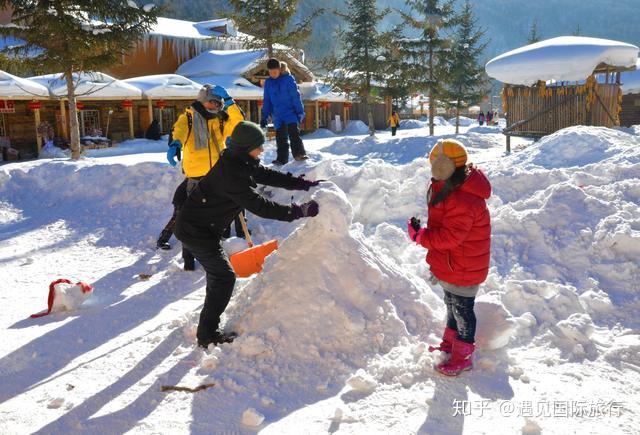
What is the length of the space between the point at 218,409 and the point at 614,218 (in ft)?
14.0

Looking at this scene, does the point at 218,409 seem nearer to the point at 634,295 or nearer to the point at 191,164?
the point at 191,164

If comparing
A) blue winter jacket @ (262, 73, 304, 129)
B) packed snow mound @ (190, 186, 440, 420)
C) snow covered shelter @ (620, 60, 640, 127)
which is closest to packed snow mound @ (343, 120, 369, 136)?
snow covered shelter @ (620, 60, 640, 127)

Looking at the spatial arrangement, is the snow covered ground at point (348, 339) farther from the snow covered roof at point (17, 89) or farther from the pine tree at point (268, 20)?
the pine tree at point (268, 20)

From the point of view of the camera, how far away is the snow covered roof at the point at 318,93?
30.4m

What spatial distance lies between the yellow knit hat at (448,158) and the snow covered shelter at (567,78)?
11.7m

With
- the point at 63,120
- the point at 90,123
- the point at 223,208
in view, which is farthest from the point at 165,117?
the point at 223,208

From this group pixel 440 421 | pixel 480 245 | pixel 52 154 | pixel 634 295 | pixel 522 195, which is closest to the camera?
pixel 440 421

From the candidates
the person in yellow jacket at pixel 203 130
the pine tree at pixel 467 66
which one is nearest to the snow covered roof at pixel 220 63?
the pine tree at pixel 467 66

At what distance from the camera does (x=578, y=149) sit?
8.24 meters

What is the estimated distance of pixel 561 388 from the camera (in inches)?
121

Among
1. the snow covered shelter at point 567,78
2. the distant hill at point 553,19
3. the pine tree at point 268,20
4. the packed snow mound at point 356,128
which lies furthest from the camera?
the distant hill at point 553,19

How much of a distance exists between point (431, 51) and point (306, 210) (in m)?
24.4

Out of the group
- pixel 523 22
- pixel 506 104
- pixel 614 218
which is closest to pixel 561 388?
pixel 614 218

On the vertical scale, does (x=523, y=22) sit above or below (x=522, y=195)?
above
